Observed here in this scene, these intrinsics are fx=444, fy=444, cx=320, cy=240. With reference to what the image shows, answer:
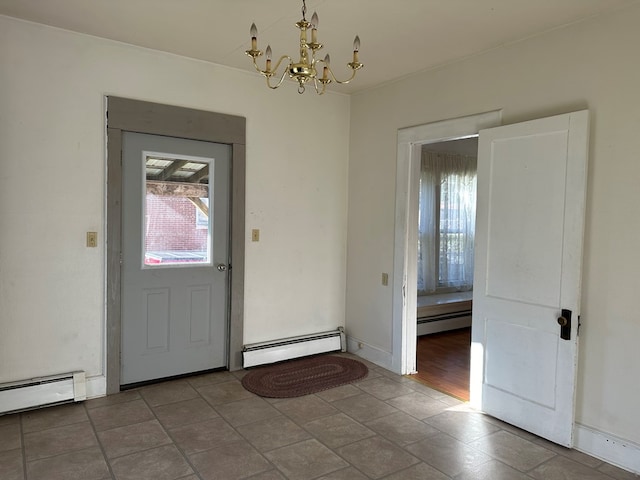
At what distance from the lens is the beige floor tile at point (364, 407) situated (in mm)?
3256

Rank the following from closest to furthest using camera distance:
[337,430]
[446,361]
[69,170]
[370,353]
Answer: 1. [337,430]
2. [69,170]
3. [370,353]
4. [446,361]

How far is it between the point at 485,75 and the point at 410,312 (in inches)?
82.7

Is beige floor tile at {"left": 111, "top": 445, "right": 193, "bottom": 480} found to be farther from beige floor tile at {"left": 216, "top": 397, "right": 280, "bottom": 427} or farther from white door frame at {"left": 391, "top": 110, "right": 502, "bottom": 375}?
white door frame at {"left": 391, "top": 110, "right": 502, "bottom": 375}

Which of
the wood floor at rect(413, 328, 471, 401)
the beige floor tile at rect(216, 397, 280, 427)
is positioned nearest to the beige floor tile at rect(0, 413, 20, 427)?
the beige floor tile at rect(216, 397, 280, 427)

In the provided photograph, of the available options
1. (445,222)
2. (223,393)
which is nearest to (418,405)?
(223,393)

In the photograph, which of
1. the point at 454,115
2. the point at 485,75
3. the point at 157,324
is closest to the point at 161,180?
the point at 157,324

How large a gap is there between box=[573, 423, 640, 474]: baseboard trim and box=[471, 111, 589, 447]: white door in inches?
3.4

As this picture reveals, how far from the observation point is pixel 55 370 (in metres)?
3.26

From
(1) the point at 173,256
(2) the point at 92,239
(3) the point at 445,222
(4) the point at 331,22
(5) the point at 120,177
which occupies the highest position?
(4) the point at 331,22

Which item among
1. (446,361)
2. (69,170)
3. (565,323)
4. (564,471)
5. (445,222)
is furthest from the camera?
(445,222)

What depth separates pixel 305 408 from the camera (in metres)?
3.35

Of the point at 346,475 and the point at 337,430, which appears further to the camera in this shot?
the point at 337,430

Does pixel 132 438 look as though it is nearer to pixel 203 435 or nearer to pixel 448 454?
pixel 203 435

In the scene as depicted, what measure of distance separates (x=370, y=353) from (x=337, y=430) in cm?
150
